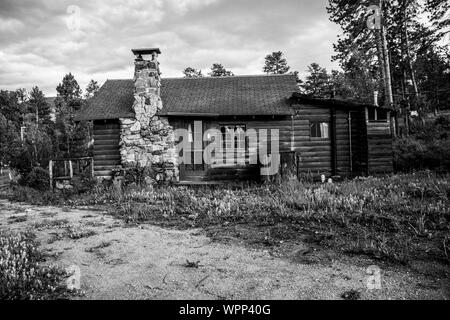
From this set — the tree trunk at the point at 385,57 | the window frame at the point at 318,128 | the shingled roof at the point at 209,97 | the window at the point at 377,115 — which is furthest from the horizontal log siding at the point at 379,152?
the tree trunk at the point at 385,57

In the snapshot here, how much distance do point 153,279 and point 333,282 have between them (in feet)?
7.97

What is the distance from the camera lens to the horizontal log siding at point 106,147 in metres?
15.3

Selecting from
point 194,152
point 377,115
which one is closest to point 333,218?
point 194,152

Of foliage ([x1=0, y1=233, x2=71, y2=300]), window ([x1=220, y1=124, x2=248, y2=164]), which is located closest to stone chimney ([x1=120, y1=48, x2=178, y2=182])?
window ([x1=220, y1=124, x2=248, y2=164])

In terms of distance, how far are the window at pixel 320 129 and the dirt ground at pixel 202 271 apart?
10.8 metres

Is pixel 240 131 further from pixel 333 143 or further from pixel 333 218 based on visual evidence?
pixel 333 218

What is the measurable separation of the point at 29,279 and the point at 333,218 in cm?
559

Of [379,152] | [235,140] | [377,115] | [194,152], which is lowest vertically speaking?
[379,152]

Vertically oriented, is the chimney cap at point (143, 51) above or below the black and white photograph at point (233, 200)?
above

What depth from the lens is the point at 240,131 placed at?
50.5ft

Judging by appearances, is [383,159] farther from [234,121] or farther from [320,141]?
[234,121]

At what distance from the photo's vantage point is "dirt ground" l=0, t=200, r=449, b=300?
3.70 meters

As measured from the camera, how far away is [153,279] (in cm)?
416

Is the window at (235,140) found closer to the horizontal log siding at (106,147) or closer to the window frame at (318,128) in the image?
the window frame at (318,128)
